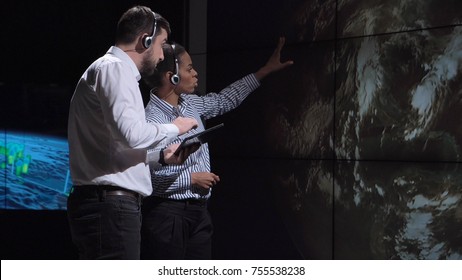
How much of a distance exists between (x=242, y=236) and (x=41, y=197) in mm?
1388

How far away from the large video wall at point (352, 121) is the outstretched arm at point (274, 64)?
4 centimetres

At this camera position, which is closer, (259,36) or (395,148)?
(395,148)

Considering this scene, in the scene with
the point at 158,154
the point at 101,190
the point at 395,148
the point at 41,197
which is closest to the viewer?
the point at 101,190

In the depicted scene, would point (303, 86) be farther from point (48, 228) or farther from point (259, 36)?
point (48, 228)

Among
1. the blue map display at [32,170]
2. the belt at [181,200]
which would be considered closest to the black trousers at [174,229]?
the belt at [181,200]

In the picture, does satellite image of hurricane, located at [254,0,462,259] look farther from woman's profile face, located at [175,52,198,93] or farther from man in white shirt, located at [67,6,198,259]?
man in white shirt, located at [67,6,198,259]

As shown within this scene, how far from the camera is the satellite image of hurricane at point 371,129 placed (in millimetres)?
3664

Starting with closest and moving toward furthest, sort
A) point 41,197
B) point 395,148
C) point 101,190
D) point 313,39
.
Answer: point 101,190, point 395,148, point 313,39, point 41,197

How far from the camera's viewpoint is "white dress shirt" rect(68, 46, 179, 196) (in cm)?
277

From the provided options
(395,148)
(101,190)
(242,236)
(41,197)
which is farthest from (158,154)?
(41,197)

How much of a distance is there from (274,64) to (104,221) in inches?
70.8

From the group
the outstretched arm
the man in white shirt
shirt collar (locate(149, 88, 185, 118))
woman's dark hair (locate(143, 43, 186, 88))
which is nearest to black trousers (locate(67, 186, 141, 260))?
the man in white shirt

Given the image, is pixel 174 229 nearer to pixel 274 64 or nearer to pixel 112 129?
pixel 112 129
